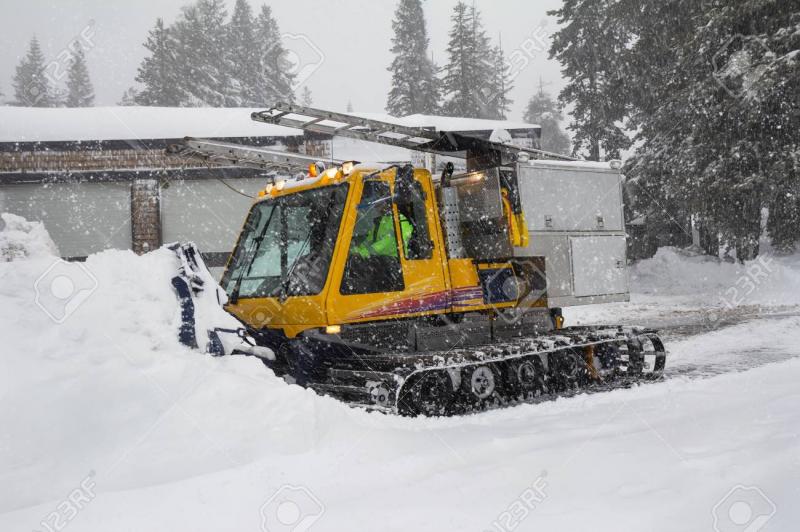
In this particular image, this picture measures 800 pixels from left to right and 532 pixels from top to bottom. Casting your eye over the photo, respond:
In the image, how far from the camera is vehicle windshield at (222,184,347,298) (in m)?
6.86

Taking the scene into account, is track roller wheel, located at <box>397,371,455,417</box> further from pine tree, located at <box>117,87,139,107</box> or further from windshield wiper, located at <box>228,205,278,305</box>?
pine tree, located at <box>117,87,139,107</box>

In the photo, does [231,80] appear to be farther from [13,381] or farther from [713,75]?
[13,381]

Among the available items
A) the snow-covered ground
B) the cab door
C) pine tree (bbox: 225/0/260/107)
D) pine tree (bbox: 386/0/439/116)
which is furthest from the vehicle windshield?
pine tree (bbox: 225/0/260/107)

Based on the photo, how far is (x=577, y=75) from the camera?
3225 cm

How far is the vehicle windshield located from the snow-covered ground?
4.37ft

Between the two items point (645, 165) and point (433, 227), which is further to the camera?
point (645, 165)

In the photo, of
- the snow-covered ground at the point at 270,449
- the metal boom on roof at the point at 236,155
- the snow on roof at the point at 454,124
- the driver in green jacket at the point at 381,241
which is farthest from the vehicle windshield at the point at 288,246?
the snow on roof at the point at 454,124

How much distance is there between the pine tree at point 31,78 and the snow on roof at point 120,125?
1948 inches

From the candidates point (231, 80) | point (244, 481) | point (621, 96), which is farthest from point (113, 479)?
point (231, 80)

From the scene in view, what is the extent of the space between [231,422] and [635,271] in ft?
73.0

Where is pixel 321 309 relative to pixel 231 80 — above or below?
below

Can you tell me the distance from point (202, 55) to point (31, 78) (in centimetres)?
3693

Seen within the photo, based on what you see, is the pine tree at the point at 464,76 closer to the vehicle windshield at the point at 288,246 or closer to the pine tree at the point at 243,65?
the pine tree at the point at 243,65

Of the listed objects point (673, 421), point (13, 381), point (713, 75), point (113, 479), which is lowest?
point (673, 421)
